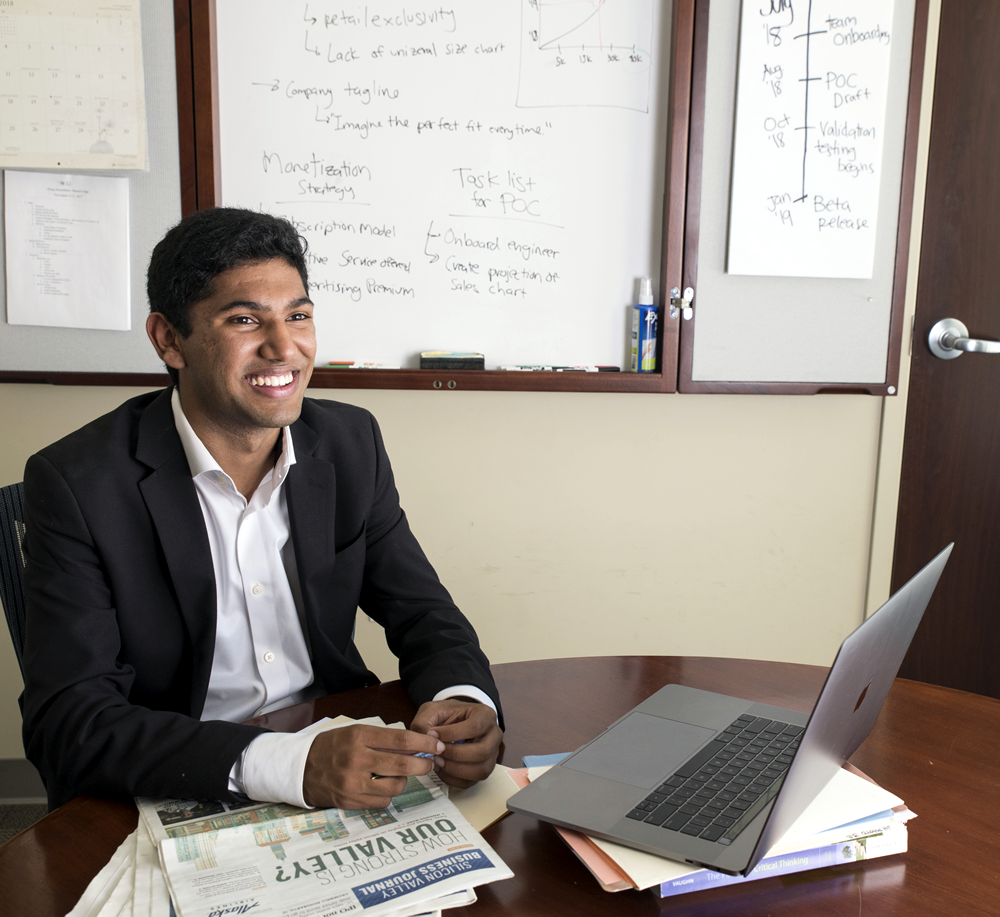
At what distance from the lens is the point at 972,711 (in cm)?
120

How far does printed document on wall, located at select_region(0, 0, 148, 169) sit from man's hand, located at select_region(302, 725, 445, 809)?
1681mm

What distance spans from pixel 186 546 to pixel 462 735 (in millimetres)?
527

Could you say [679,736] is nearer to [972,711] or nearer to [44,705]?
[972,711]

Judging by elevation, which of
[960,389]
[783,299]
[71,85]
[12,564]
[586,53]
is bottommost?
[12,564]

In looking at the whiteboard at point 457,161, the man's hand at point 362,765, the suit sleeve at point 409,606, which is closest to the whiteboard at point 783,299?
the whiteboard at point 457,161

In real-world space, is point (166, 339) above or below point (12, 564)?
above

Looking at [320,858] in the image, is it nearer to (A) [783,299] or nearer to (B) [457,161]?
(B) [457,161]

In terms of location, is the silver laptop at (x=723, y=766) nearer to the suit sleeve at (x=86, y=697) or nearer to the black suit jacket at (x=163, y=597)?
the black suit jacket at (x=163, y=597)

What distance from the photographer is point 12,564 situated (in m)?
1.33

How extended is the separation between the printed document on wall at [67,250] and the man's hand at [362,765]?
1568mm

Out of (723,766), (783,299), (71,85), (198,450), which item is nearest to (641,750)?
(723,766)

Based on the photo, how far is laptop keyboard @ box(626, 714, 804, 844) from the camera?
83 cm

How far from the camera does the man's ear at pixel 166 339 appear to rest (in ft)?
4.63

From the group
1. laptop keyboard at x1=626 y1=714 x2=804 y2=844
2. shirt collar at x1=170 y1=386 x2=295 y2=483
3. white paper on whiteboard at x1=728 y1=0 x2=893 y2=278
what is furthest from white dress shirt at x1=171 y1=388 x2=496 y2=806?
white paper on whiteboard at x1=728 y1=0 x2=893 y2=278
